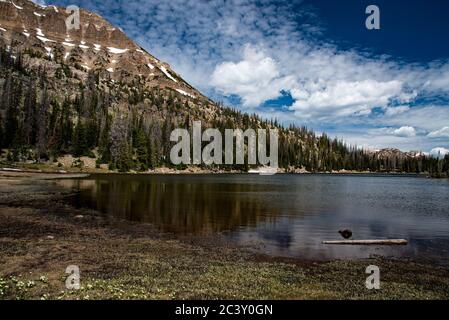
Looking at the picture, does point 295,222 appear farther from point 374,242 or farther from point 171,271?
point 171,271

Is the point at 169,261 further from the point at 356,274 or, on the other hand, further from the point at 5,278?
the point at 356,274

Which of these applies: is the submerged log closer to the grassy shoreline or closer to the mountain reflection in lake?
the mountain reflection in lake

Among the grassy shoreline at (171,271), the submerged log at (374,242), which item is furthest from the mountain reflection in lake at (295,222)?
the grassy shoreline at (171,271)

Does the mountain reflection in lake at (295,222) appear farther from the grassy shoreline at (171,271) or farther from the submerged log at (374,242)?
the grassy shoreline at (171,271)

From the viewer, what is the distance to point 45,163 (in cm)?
12988

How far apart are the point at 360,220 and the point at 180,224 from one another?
2229 centimetres

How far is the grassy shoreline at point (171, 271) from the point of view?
50.4 ft

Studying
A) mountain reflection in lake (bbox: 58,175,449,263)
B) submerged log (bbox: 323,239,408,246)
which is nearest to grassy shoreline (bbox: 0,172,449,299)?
mountain reflection in lake (bbox: 58,175,449,263)

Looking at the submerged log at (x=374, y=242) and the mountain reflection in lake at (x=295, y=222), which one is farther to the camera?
the submerged log at (x=374, y=242)

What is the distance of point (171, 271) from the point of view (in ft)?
61.5

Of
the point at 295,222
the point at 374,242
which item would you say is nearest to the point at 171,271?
the point at 374,242

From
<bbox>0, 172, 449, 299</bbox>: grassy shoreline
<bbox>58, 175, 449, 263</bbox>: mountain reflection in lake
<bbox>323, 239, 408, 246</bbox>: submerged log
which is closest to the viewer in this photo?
<bbox>0, 172, 449, 299</bbox>: grassy shoreline

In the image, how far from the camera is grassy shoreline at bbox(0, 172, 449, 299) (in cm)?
1538
